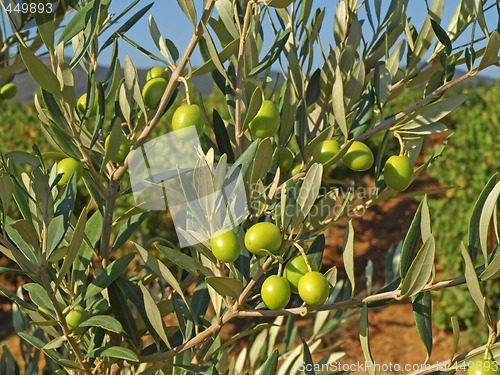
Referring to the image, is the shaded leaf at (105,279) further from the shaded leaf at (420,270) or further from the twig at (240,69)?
the shaded leaf at (420,270)

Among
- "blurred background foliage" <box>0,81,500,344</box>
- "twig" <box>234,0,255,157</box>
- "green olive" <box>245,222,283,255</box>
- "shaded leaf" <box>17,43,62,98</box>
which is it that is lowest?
"blurred background foliage" <box>0,81,500,344</box>

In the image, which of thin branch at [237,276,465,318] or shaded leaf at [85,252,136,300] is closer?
thin branch at [237,276,465,318]

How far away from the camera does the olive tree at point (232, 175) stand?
0.85 metres

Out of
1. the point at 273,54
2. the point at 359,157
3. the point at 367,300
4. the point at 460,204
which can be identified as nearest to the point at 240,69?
the point at 273,54

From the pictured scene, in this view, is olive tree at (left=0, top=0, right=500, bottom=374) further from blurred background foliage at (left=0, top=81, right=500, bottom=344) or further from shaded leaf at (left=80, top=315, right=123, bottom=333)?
blurred background foliage at (left=0, top=81, right=500, bottom=344)

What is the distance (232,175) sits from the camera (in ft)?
2.89

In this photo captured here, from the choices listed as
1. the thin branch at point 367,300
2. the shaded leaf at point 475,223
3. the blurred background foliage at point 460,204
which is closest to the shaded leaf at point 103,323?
the thin branch at point 367,300

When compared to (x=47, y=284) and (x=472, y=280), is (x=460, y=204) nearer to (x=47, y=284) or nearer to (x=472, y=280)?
(x=472, y=280)

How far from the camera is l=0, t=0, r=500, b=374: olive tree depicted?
85 centimetres

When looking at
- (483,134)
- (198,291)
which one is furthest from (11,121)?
(198,291)

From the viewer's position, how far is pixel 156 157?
3.34 ft

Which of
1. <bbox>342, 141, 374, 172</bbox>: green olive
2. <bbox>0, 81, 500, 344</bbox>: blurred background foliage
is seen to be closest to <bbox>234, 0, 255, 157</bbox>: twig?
<bbox>342, 141, 374, 172</bbox>: green olive

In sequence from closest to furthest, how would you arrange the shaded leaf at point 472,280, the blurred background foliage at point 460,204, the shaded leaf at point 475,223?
the shaded leaf at point 472,280, the shaded leaf at point 475,223, the blurred background foliage at point 460,204

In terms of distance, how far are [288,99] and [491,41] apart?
0.37m
